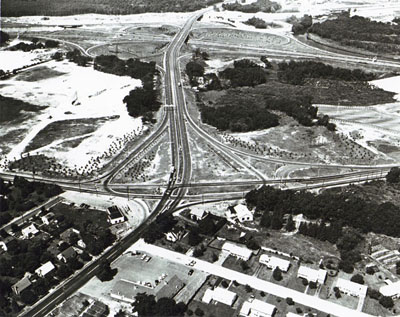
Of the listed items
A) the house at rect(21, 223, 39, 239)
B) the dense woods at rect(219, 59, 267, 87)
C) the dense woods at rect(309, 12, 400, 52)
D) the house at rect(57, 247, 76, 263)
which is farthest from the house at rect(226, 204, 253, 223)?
the dense woods at rect(309, 12, 400, 52)

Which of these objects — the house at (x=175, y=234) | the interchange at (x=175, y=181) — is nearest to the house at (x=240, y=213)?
the interchange at (x=175, y=181)

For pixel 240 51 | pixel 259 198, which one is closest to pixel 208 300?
pixel 259 198

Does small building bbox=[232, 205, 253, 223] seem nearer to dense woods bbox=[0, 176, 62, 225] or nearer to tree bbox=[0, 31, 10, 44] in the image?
dense woods bbox=[0, 176, 62, 225]

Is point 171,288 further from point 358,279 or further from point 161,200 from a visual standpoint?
point 358,279

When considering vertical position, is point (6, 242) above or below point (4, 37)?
below

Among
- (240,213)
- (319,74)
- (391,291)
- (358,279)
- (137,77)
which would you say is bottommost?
(358,279)

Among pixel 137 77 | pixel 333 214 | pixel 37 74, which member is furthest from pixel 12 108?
pixel 333 214
